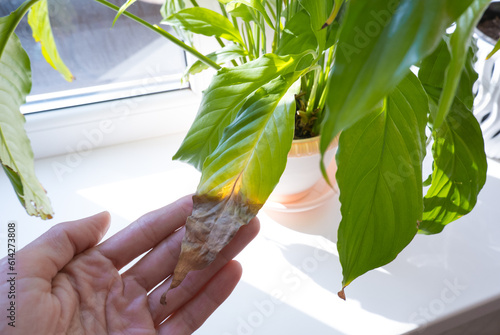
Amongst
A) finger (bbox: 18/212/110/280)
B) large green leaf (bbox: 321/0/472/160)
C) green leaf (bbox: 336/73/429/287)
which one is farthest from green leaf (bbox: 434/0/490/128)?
finger (bbox: 18/212/110/280)

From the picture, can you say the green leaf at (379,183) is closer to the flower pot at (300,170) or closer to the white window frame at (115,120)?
the flower pot at (300,170)

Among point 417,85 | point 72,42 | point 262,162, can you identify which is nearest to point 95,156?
point 72,42

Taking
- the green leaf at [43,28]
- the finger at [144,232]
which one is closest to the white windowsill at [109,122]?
the green leaf at [43,28]

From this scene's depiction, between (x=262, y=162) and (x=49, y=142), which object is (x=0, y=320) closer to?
(x=262, y=162)

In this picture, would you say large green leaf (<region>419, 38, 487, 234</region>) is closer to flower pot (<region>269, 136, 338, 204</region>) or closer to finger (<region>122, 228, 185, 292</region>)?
flower pot (<region>269, 136, 338, 204</region>)

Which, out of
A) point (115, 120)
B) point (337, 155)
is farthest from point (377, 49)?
point (115, 120)

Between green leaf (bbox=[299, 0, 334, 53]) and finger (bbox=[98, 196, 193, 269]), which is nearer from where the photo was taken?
green leaf (bbox=[299, 0, 334, 53])
